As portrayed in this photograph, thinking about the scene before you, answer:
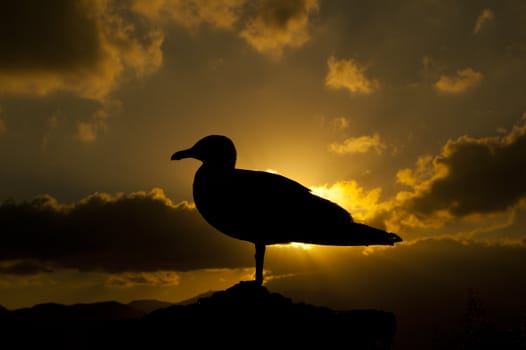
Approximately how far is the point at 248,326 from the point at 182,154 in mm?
4954

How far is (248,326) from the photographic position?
8.55 meters

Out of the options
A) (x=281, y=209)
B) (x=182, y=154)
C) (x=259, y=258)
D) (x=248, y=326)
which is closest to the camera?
(x=248, y=326)

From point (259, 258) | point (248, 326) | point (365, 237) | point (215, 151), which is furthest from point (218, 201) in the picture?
point (365, 237)

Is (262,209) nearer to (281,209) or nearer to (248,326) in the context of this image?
(281,209)

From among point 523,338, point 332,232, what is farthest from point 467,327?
point 332,232

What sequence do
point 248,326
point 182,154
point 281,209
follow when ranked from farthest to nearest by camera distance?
point 182,154
point 281,209
point 248,326

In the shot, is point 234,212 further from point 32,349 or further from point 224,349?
point 32,349

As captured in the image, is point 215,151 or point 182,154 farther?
point 182,154

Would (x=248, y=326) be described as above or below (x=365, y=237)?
below

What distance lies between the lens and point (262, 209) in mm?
10477

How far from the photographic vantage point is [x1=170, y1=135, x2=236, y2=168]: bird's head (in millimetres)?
11164

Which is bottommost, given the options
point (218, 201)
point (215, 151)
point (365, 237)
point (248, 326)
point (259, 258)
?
point (248, 326)

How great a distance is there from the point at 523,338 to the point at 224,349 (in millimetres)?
84149

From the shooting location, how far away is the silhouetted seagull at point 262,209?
1045cm
